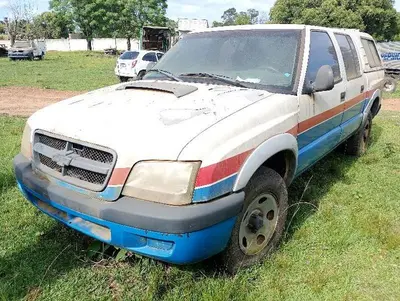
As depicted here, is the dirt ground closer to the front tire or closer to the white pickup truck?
the white pickup truck

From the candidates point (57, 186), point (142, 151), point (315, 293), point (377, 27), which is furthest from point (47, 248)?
point (377, 27)

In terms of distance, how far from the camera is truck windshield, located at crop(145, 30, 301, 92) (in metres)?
3.25

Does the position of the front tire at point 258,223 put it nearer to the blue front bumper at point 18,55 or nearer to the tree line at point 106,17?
the blue front bumper at point 18,55

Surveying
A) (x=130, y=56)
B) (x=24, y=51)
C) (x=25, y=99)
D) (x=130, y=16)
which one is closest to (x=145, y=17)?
(x=130, y=16)

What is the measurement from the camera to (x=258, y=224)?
2.78 m

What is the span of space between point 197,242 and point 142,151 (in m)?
0.62

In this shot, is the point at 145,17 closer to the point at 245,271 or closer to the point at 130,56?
the point at 130,56

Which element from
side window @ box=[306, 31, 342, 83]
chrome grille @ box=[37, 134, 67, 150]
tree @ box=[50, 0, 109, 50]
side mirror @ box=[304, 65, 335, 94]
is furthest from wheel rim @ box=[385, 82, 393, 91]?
tree @ box=[50, 0, 109, 50]

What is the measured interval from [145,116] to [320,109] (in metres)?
1.82

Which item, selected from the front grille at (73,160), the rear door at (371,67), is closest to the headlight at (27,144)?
the front grille at (73,160)

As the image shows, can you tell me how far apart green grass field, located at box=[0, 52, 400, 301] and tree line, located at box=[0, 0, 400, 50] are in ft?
96.7

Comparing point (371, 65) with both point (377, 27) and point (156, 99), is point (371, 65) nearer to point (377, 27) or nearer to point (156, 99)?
point (156, 99)

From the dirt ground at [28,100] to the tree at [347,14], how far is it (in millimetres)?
23932

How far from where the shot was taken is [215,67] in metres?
3.46
